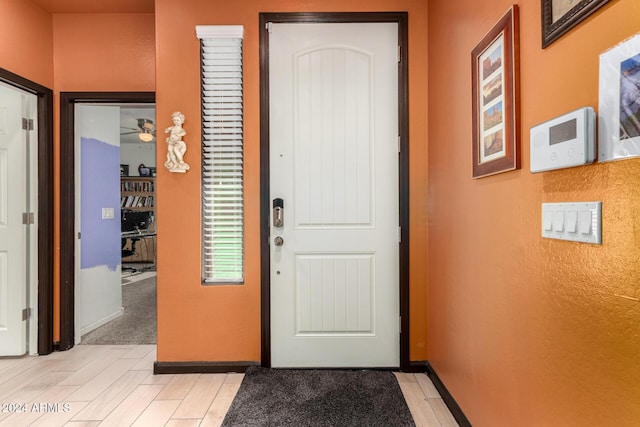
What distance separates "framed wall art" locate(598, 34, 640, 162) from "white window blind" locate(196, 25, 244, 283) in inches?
78.8

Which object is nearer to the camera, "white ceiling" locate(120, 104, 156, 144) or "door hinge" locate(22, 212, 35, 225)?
"door hinge" locate(22, 212, 35, 225)

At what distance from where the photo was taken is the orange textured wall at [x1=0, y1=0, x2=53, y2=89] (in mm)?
2369

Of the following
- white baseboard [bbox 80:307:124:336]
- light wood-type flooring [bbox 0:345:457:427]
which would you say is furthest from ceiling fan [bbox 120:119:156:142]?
light wood-type flooring [bbox 0:345:457:427]

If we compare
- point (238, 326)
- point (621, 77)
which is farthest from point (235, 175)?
point (621, 77)

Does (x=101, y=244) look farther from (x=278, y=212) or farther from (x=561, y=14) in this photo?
(x=561, y=14)

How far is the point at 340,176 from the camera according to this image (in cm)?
236

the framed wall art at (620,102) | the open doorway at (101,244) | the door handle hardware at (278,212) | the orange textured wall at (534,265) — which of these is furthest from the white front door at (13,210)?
the framed wall art at (620,102)

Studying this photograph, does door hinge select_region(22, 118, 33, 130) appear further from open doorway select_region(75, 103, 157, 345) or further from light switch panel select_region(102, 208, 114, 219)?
light switch panel select_region(102, 208, 114, 219)

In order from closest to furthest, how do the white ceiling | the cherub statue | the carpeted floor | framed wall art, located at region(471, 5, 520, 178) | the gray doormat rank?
framed wall art, located at region(471, 5, 520, 178)
the gray doormat
the cherub statue
the carpeted floor
the white ceiling

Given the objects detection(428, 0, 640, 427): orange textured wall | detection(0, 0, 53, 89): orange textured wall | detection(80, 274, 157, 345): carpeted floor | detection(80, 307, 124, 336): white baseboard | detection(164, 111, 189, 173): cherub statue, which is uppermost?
detection(0, 0, 53, 89): orange textured wall

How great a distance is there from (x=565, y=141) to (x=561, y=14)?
41 cm

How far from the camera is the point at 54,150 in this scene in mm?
2746

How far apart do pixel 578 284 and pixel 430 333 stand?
1.47 m

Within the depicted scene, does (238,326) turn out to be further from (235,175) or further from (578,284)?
(578,284)
